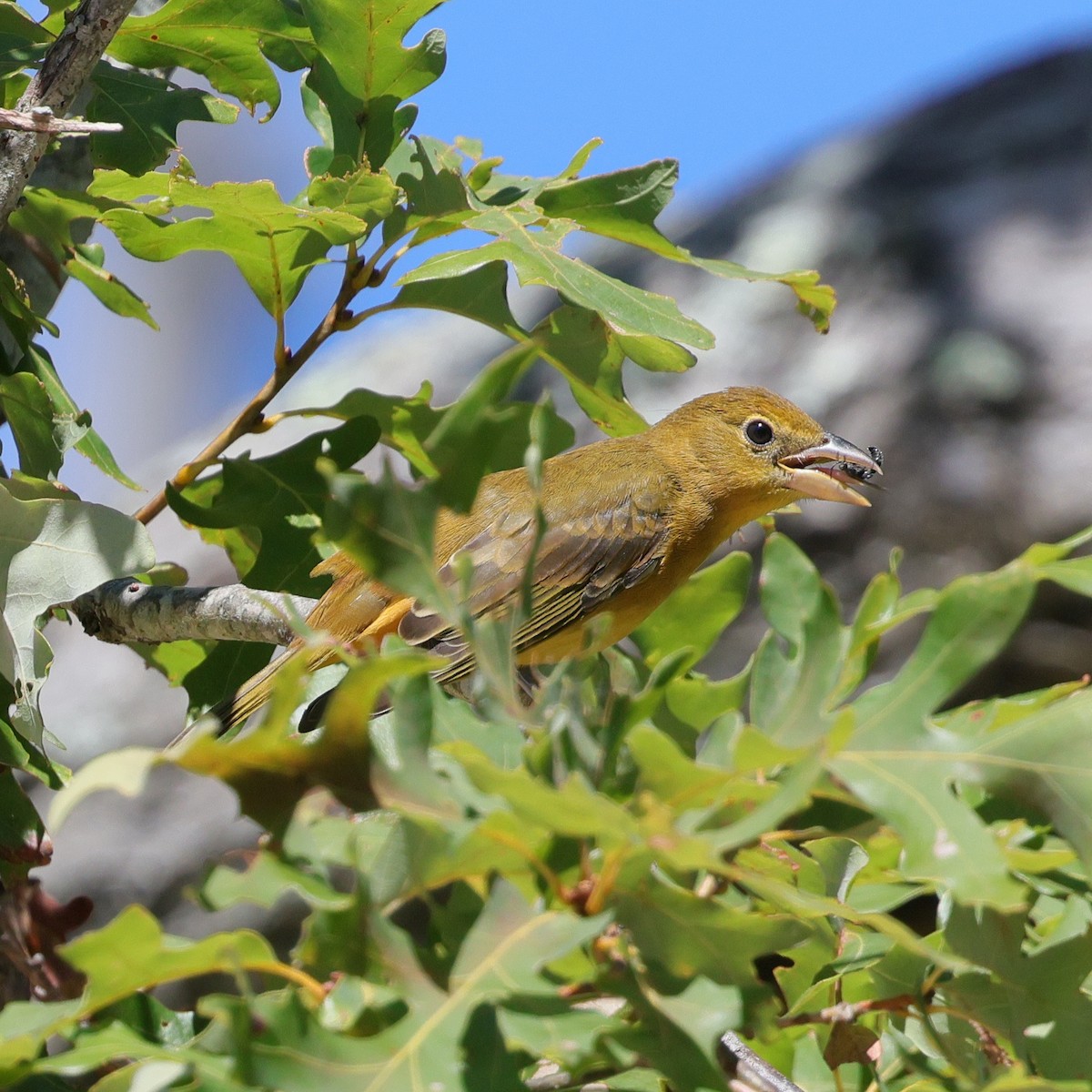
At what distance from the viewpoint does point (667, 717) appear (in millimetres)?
1909

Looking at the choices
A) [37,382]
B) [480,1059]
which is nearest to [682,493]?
[37,382]

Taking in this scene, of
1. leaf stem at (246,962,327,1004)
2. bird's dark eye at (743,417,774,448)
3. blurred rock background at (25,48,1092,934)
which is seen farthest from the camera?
blurred rock background at (25,48,1092,934)

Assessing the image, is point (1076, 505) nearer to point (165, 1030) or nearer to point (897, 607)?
point (897, 607)

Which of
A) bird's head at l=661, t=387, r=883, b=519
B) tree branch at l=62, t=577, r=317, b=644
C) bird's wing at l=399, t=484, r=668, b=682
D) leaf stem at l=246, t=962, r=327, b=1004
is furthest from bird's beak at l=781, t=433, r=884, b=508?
leaf stem at l=246, t=962, r=327, b=1004

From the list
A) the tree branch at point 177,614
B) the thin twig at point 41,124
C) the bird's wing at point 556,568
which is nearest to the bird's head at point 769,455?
the bird's wing at point 556,568

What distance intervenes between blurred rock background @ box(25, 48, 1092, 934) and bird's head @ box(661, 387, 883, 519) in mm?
1726

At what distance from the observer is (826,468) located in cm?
431

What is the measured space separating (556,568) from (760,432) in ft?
2.76

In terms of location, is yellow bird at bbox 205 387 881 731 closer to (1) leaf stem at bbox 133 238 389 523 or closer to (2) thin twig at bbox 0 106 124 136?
(1) leaf stem at bbox 133 238 389 523

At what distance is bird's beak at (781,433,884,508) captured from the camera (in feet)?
13.8

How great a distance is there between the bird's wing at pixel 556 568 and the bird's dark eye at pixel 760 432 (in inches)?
15.4

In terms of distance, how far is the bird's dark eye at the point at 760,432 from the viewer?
4.40 m

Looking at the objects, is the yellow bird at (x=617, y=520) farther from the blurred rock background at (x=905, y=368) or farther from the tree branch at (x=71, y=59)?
the blurred rock background at (x=905, y=368)

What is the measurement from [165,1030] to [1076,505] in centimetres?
497
